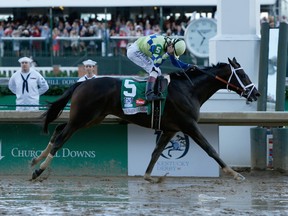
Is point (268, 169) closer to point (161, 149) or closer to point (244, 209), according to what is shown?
point (161, 149)

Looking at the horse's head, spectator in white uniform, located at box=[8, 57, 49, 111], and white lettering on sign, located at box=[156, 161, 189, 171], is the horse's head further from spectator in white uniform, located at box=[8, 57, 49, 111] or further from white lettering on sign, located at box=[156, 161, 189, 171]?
spectator in white uniform, located at box=[8, 57, 49, 111]

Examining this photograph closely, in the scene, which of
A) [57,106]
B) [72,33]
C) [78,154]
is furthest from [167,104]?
[72,33]

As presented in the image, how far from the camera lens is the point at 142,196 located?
11273mm

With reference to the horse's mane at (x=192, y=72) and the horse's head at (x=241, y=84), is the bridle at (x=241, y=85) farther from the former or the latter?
the horse's mane at (x=192, y=72)

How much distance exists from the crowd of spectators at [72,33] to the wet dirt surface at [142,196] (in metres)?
11.7

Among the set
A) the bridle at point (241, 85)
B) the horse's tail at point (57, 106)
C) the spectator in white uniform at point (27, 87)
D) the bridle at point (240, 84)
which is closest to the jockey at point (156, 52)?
the bridle at point (240, 84)

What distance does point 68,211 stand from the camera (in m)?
9.77

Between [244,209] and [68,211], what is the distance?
188cm

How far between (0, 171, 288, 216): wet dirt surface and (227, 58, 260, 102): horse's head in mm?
1223

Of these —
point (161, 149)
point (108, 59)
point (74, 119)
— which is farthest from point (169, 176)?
point (108, 59)

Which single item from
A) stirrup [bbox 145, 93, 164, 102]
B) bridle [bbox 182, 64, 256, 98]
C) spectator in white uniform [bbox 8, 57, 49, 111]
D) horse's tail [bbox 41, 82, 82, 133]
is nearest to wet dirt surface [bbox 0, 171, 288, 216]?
horse's tail [bbox 41, 82, 82, 133]

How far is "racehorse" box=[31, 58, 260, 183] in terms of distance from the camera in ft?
40.9

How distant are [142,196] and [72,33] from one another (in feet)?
50.3

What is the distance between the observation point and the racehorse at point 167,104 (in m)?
A: 12.5
